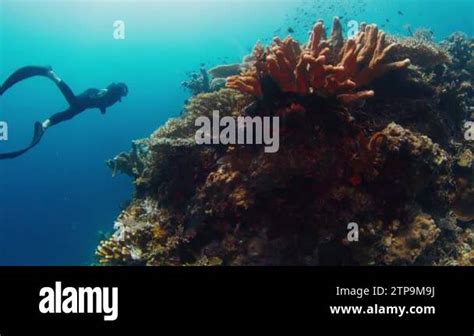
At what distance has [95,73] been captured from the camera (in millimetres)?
90062

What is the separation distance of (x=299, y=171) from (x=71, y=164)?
55.0 meters

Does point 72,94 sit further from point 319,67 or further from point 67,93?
point 319,67

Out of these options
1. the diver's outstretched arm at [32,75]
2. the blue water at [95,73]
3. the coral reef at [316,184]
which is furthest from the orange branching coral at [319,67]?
the blue water at [95,73]

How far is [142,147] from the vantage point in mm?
9914

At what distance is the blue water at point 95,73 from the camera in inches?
1678

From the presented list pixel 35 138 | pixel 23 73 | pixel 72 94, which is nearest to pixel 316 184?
pixel 35 138

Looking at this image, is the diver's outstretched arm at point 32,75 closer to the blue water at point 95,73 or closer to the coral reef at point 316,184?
the coral reef at point 316,184

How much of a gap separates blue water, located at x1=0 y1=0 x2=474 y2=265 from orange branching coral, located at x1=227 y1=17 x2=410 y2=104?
30.6 meters

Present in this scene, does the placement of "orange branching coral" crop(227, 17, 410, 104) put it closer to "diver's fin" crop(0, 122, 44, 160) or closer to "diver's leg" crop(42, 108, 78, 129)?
"diver's fin" crop(0, 122, 44, 160)

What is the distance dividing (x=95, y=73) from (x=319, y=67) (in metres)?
92.3
